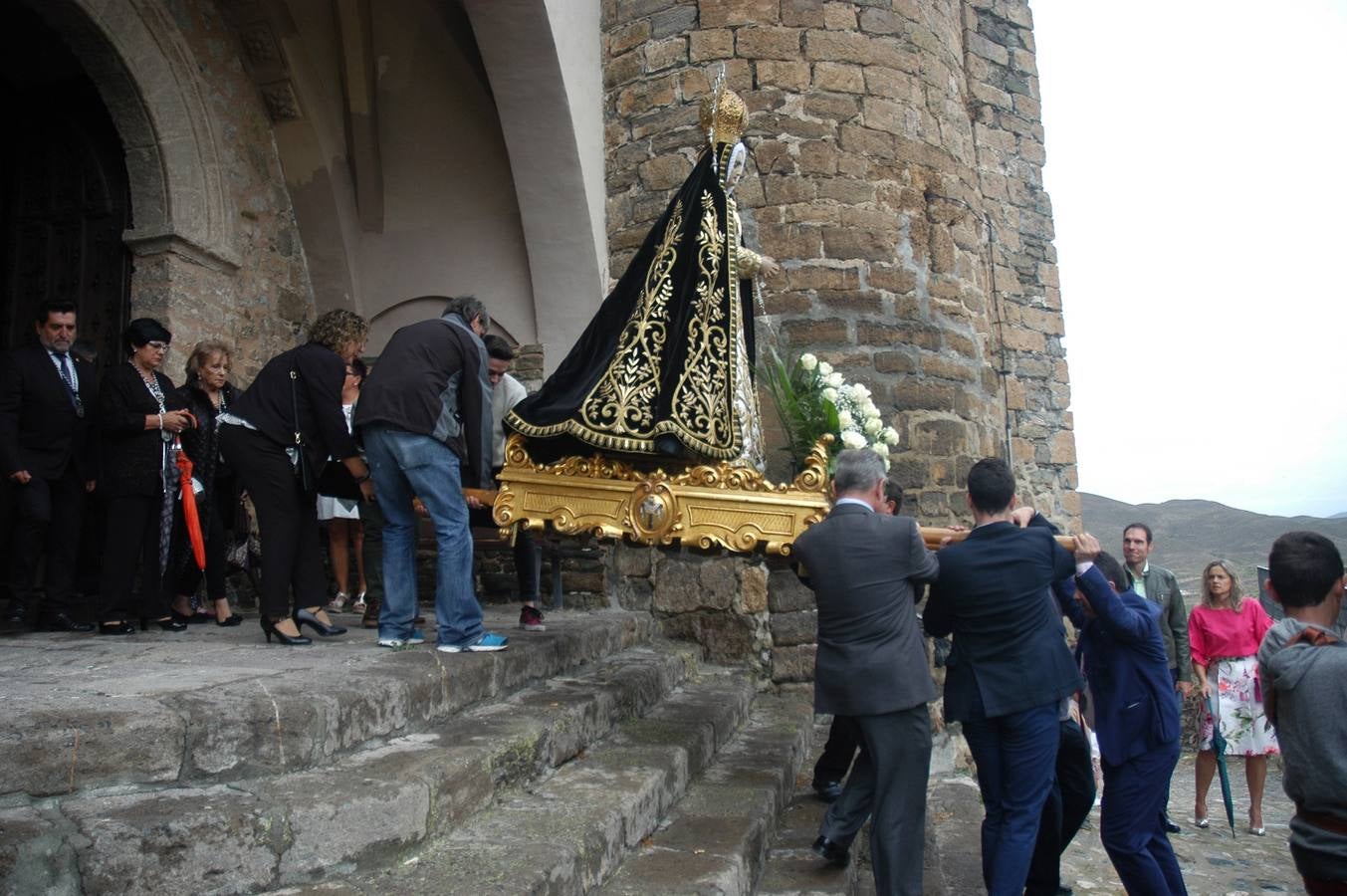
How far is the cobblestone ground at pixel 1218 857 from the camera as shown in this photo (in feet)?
17.1

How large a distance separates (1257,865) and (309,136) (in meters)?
7.52

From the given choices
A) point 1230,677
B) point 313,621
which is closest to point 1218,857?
point 1230,677

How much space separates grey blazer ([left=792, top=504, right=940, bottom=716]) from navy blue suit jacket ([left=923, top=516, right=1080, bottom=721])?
19cm

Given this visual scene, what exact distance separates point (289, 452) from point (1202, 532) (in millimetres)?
15433

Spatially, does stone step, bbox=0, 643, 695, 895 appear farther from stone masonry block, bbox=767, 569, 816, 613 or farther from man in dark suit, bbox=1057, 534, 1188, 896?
stone masonry block, bbox=767, 569, 816, 613

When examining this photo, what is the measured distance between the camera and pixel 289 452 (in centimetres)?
423

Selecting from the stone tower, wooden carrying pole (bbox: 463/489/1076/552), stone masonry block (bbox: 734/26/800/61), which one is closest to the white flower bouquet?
wooden carrying pole (bbox: 463/489/1076/552)

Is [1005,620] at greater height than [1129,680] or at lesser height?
greater

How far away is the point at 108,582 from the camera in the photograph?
4523 mm

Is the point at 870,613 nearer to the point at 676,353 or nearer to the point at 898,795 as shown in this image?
the point at 898,795

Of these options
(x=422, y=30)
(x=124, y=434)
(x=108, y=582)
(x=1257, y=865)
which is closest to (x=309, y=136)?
(x=422, y=30)

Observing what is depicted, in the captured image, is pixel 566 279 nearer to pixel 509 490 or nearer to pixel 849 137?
pixel 849 137

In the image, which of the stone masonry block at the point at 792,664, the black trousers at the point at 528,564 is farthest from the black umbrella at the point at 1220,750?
the black trousers at the point at 528,564

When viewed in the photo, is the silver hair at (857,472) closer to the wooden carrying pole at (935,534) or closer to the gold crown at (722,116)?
the wooden carrying pole at (935,534)
